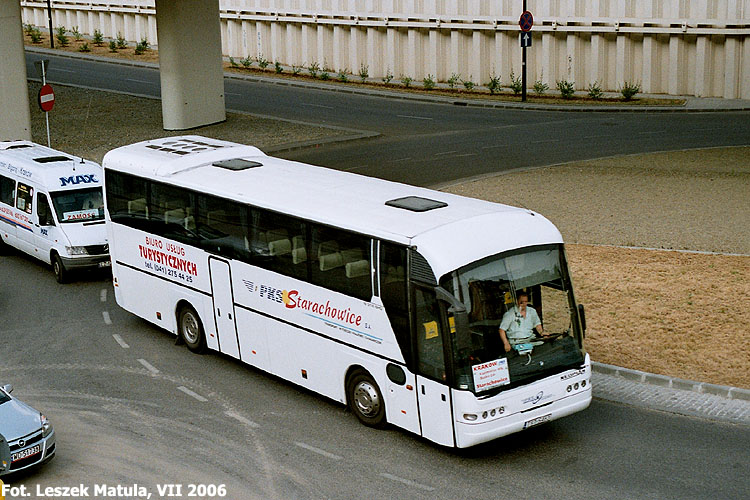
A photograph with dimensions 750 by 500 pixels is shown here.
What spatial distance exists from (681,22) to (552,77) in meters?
6.15

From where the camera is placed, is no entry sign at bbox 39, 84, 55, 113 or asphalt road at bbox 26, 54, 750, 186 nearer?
no entry sign at bbox 39, 84, 55, 113

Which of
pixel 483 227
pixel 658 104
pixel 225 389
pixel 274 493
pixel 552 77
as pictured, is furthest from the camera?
pixel 552 77

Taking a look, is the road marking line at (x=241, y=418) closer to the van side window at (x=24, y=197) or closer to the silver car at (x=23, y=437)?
the silver car at (x=23, y=437)

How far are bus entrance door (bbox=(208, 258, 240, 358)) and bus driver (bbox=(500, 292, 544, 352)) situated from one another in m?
4.75

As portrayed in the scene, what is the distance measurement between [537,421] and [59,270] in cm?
1155

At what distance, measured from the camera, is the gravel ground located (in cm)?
1488

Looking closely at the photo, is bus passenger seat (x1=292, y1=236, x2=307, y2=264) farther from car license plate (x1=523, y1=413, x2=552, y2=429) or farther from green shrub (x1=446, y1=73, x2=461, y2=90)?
green shrub (x1=446, y1=73, x2=461, y2=90)

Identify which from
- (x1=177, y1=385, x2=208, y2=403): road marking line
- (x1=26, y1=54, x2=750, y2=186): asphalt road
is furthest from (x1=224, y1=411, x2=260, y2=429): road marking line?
(x1=26, y1=54, x2=750, y2=186): asphalt road

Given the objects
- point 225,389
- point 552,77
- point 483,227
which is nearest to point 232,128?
point 552,77

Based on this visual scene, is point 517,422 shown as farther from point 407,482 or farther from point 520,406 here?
point 407,482

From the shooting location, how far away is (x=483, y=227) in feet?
39.1

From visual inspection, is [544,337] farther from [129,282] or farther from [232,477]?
[129,282]

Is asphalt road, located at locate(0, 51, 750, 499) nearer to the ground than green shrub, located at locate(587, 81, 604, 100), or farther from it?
nearer to the ground

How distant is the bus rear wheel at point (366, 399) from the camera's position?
1268 centimetres
